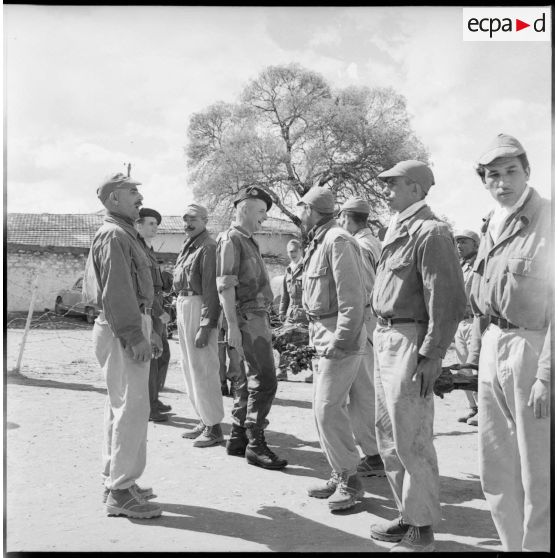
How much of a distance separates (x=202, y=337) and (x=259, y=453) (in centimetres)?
131

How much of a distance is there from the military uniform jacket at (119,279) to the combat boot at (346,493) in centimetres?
176

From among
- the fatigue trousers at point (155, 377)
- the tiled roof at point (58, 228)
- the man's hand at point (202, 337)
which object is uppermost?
the tiled roof at point (58, 228)

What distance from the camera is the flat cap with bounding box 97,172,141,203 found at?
4277 millimetres

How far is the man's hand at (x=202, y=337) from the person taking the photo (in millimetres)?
5867

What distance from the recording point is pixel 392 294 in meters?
3.58

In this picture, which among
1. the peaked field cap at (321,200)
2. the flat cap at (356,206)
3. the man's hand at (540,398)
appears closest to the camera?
the man's hand at (540,398)

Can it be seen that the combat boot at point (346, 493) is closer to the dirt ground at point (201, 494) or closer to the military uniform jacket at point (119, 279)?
the dirt ground at point (201, 494)

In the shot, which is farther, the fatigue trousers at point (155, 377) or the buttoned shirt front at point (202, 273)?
the fatigue trousers at point (155, 377)

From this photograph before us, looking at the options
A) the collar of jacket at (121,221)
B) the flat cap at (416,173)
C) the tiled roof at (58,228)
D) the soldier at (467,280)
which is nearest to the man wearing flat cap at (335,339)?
the flat cap at (416,173)

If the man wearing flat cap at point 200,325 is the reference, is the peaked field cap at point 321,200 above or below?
above

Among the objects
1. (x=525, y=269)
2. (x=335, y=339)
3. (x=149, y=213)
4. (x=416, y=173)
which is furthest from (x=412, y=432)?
(x=149, y=213)

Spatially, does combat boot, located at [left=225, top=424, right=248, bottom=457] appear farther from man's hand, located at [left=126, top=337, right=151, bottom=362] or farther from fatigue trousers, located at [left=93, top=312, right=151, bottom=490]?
man's hand, located at [left=126, top=337, right=151, bottom=362]

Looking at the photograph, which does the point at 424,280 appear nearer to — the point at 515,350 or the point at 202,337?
the point at 515,350

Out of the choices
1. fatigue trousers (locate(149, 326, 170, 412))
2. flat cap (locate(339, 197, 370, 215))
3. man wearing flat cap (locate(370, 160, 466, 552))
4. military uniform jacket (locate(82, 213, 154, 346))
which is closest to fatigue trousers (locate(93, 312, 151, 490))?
military uniform jacket (locate(82, 213, 154, 346))
